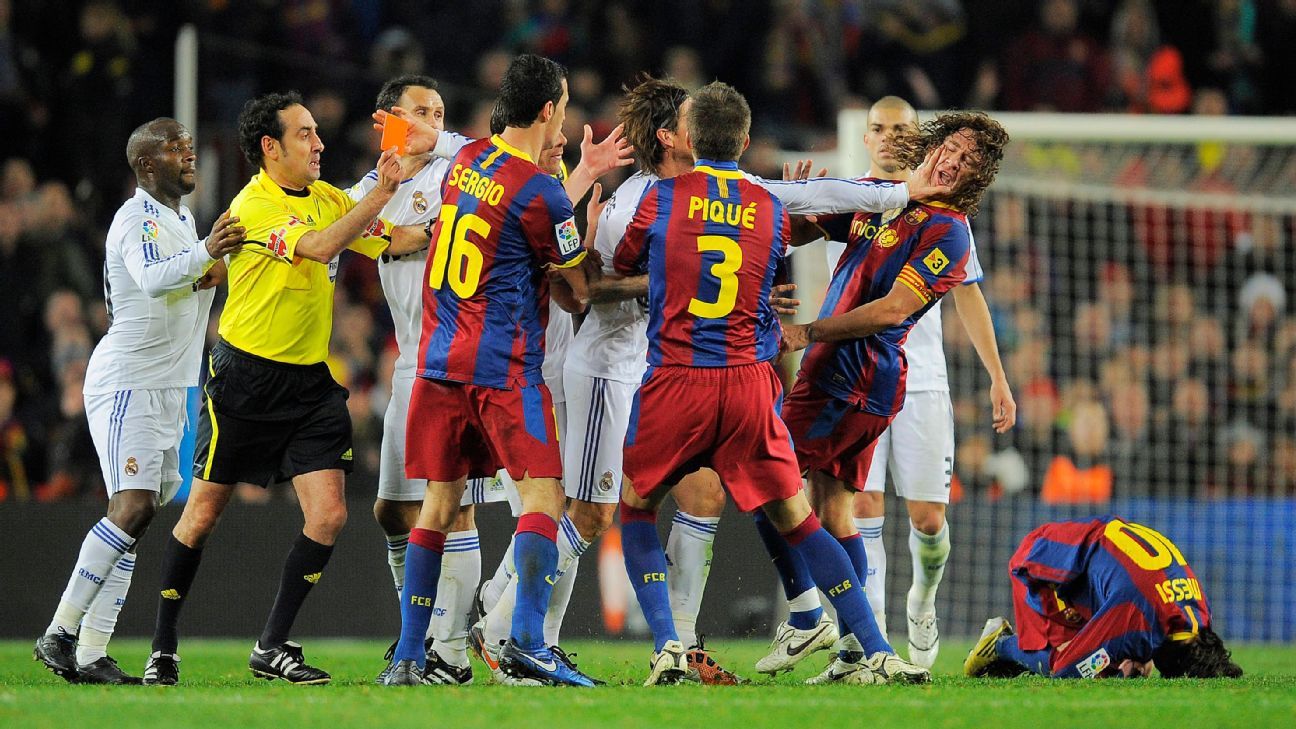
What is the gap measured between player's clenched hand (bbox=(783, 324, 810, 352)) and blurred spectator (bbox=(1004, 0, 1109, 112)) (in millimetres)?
8624

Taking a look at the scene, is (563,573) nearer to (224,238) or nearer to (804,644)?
(804,644)

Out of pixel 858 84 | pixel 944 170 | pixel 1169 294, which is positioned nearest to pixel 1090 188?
pixel 1169 294

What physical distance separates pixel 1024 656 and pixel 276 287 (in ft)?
11.9

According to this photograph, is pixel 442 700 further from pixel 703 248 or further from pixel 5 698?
pixel 703 248

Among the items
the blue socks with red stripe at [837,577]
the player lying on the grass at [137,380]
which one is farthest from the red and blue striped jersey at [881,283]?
the player lying on the grass at [137,380]

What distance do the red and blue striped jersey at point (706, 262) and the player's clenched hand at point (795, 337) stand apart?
0.23m

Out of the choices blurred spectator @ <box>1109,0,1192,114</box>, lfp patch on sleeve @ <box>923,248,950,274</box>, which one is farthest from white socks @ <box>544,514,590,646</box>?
blurred spectator @ <box>1109,0,1192,114</box>

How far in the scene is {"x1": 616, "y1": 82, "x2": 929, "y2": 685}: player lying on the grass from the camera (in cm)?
618

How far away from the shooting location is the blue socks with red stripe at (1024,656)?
725 cm

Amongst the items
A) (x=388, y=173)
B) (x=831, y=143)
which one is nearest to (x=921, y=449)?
(x=388, y=173)

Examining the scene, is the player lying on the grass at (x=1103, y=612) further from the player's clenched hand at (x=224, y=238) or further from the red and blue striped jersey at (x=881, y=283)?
the player's clenched hand at (x=224, y=238)

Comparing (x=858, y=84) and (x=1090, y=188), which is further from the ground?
(x=858, y=84)

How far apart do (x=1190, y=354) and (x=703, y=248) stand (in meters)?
7.40

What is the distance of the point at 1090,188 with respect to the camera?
470 inches
